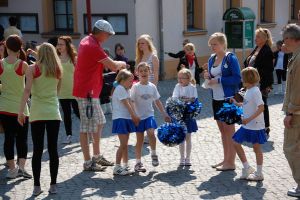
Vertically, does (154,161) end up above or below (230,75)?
below

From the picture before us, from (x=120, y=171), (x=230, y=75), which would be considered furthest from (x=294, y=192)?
(x=120, y=171)

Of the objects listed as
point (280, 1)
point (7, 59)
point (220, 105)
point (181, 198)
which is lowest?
point (181, 198)

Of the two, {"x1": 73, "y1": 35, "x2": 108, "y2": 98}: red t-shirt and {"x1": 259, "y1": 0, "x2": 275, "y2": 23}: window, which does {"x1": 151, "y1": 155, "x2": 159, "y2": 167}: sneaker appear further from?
{"x1": 259, "y1": 0, "x2": 275, "y2": 23}: window

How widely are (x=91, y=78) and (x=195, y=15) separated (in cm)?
1300

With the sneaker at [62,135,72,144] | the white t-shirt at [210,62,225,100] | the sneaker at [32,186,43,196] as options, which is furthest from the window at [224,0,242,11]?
the sneaker at [32,186,43,196]

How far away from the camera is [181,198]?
731 centimetres

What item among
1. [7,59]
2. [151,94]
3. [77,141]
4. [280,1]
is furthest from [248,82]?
[280,1]

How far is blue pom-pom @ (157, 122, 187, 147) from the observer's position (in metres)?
8.37

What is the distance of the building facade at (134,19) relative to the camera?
18.7 m

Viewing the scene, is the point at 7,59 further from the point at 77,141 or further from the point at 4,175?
the point at 77,141

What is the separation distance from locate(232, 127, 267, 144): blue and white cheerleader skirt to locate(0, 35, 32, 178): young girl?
277 centimetres

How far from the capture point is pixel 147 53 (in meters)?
10.0

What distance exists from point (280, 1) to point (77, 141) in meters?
16.0

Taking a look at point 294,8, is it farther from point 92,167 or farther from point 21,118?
point 21,118
